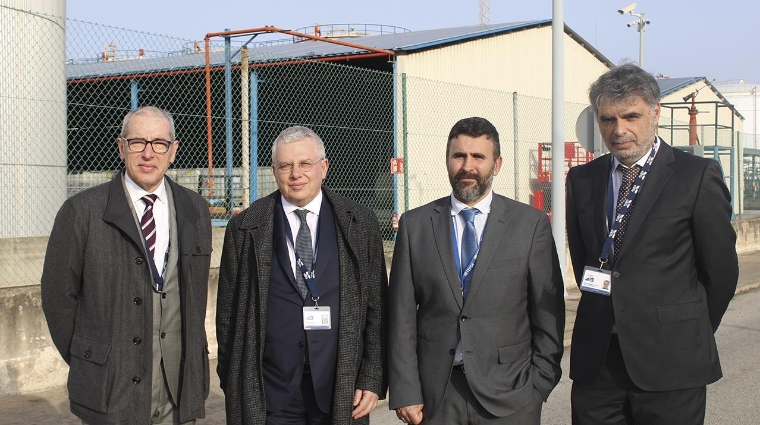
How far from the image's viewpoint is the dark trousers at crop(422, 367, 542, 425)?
3645mm

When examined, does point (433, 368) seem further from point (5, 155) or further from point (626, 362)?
point (5, 155)

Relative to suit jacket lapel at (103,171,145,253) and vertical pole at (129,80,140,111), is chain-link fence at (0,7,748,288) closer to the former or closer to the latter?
vertical pole at (129,80,140,111)

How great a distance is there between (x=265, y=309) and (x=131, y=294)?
566mm

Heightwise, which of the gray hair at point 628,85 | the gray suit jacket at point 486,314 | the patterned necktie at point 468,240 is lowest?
the gray suit jacket at point 486,314

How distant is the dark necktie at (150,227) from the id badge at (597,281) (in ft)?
5.97

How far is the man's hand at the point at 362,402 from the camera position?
12.5 feet

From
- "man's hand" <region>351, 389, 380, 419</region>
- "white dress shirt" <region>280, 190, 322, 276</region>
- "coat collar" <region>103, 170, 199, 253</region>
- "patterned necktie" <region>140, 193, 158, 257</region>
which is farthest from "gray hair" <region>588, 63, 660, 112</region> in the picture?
"patterned necktie" <region>140, 193, 158, 257</region>

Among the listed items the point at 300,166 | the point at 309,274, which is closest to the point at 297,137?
the point at 300,166

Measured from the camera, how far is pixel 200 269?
3850 millimetres

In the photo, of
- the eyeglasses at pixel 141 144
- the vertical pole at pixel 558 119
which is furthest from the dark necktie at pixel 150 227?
the vertical pole at pixel 558 119

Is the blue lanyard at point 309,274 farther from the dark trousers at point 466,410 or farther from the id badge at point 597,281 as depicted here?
the id badge at point 597,281

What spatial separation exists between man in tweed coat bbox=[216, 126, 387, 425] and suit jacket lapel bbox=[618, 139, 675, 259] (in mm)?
1149

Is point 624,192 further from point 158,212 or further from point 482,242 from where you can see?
point 158,212

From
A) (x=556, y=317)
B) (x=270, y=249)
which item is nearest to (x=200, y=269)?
(x=270, y=249)
